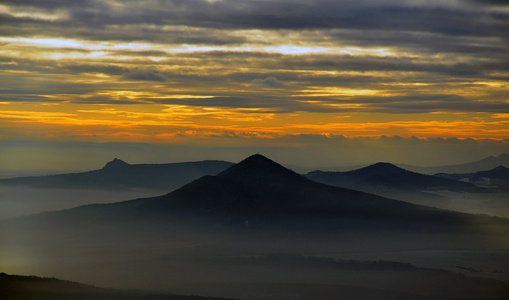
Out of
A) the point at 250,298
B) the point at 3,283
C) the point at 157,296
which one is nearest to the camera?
the point at 3,283

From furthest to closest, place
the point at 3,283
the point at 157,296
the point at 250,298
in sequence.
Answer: the point at 250,298, the point at 157,296, the point at 3,283

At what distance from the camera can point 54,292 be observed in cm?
15500

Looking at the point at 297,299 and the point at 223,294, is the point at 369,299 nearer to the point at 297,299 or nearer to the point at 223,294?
the point at 297,299

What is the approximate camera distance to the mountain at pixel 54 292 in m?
148

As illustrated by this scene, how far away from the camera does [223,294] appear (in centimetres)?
19525

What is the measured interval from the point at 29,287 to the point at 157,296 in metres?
28.0

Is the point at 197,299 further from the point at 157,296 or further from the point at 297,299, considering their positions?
the point at 297,299

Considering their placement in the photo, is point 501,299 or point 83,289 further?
point 501,299

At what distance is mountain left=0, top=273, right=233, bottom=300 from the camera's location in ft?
485

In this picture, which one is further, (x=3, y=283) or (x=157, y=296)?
(x=157, y=296)

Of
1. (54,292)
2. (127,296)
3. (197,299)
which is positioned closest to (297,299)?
(197,299)

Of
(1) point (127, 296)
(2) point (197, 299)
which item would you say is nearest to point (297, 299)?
(2) point (197, 299)

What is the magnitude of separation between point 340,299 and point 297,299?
38.4 ft

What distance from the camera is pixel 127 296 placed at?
6373 inches
